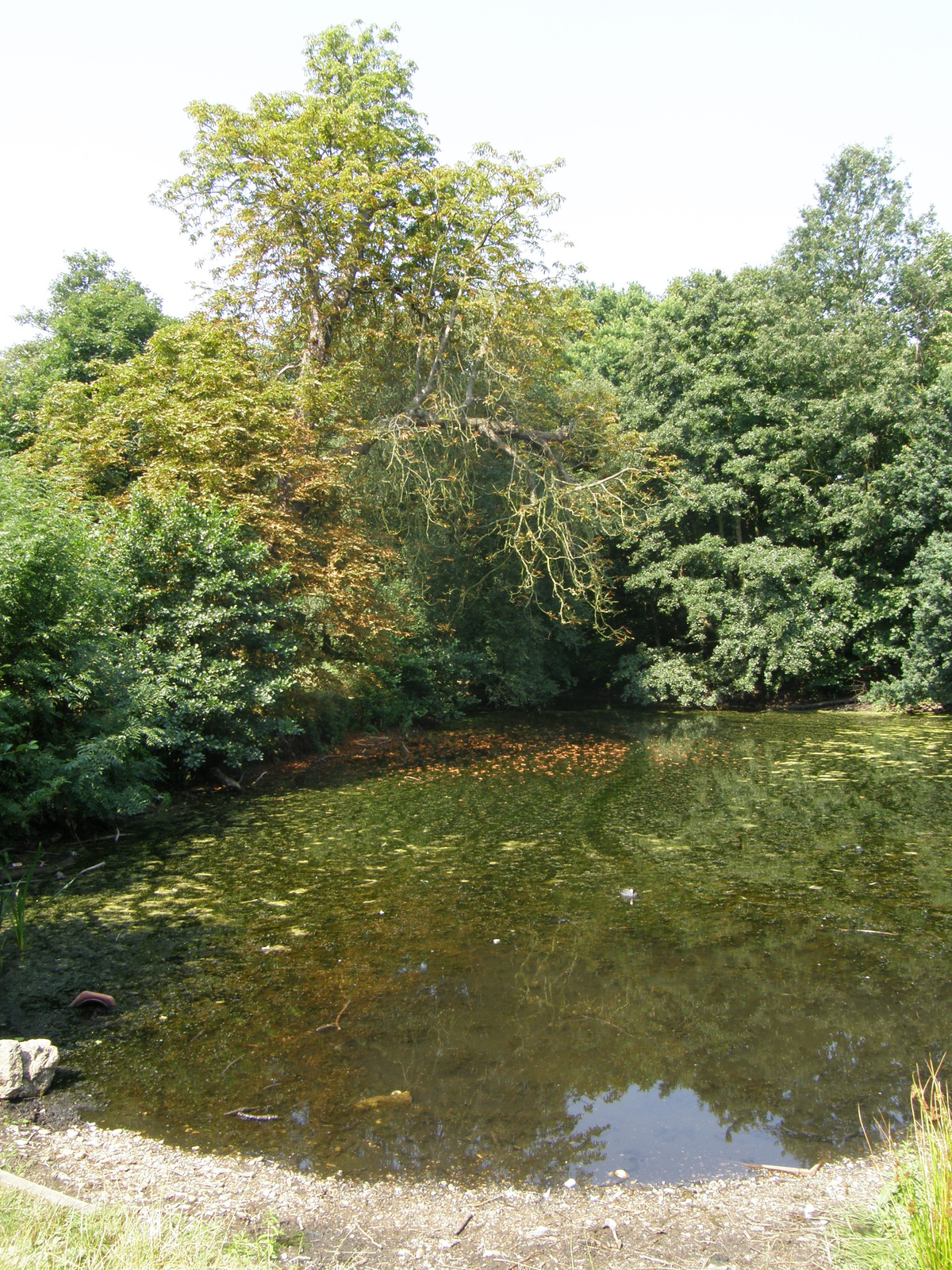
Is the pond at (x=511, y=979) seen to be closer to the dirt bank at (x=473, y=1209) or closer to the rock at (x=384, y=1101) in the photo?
the rock at (x=384, y=1101)

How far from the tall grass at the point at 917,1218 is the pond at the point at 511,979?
0.83m

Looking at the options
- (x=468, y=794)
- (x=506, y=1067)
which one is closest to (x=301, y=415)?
(x=468, y=794)

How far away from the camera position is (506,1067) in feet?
16.2

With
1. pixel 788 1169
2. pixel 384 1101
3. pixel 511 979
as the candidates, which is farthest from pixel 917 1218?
pixel 511 979

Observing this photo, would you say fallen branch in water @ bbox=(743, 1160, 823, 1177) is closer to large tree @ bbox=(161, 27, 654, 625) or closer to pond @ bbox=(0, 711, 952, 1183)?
pond @ bbox=(0, 711, 952, 1183)

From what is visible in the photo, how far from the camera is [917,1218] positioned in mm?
2762

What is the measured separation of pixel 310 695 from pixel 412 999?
410 inches

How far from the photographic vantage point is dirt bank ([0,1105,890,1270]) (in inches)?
132

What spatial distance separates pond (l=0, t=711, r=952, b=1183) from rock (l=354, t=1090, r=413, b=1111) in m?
0.03

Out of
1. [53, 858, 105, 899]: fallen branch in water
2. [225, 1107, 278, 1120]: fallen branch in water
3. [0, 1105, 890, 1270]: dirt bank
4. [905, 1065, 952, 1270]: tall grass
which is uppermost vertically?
[905, 1065, 952, 1270]: tall grass

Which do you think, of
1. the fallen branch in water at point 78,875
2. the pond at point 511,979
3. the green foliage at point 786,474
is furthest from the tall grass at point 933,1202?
the green foliage at point 786,474

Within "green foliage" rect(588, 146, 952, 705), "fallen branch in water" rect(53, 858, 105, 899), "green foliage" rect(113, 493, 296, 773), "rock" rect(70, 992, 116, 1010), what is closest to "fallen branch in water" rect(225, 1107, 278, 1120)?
"rock" rect(70, 992, 116, 1010)

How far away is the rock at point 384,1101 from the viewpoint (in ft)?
15.0

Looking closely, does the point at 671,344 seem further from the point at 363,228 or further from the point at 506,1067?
the point at 506,1067
